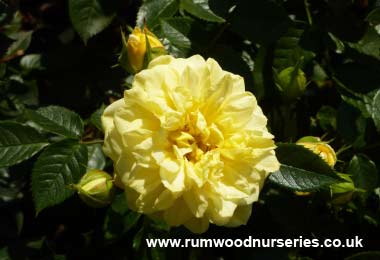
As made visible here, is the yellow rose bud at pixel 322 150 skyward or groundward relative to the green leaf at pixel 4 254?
skyward

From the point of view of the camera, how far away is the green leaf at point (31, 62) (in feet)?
6.34

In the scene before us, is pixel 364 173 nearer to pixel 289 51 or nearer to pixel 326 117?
pixel 326 117

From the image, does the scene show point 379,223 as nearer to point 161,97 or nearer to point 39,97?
point 161,97

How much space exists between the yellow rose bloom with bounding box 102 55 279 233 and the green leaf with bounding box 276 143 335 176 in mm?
142

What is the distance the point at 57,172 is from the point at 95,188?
0.14 m

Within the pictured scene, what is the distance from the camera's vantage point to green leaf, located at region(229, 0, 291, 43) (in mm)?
1426

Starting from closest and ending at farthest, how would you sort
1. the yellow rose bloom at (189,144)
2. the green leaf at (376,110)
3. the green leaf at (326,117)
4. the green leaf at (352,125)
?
the yellow rose bloom at (189,144)
the green leaf at (376,110)
the green leaf at (352,125)
the green leaf at (326,117)

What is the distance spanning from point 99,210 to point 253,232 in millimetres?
600

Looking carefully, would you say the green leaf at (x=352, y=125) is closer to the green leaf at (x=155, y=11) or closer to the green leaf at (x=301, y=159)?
the green leaf at (x=301, y=159)

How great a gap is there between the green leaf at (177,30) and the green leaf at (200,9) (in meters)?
0.03

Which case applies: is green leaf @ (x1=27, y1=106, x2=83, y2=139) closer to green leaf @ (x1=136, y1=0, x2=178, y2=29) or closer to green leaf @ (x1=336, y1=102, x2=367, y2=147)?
green leaf @ (x1=136, y1=0, x2=178, y2=29)

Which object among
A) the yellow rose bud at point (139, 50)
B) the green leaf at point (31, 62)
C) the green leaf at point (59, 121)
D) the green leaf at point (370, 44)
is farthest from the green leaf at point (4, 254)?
the green leaf at point (370, 44)

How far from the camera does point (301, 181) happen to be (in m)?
1.26

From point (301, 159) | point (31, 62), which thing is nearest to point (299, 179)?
point (301, 159)
